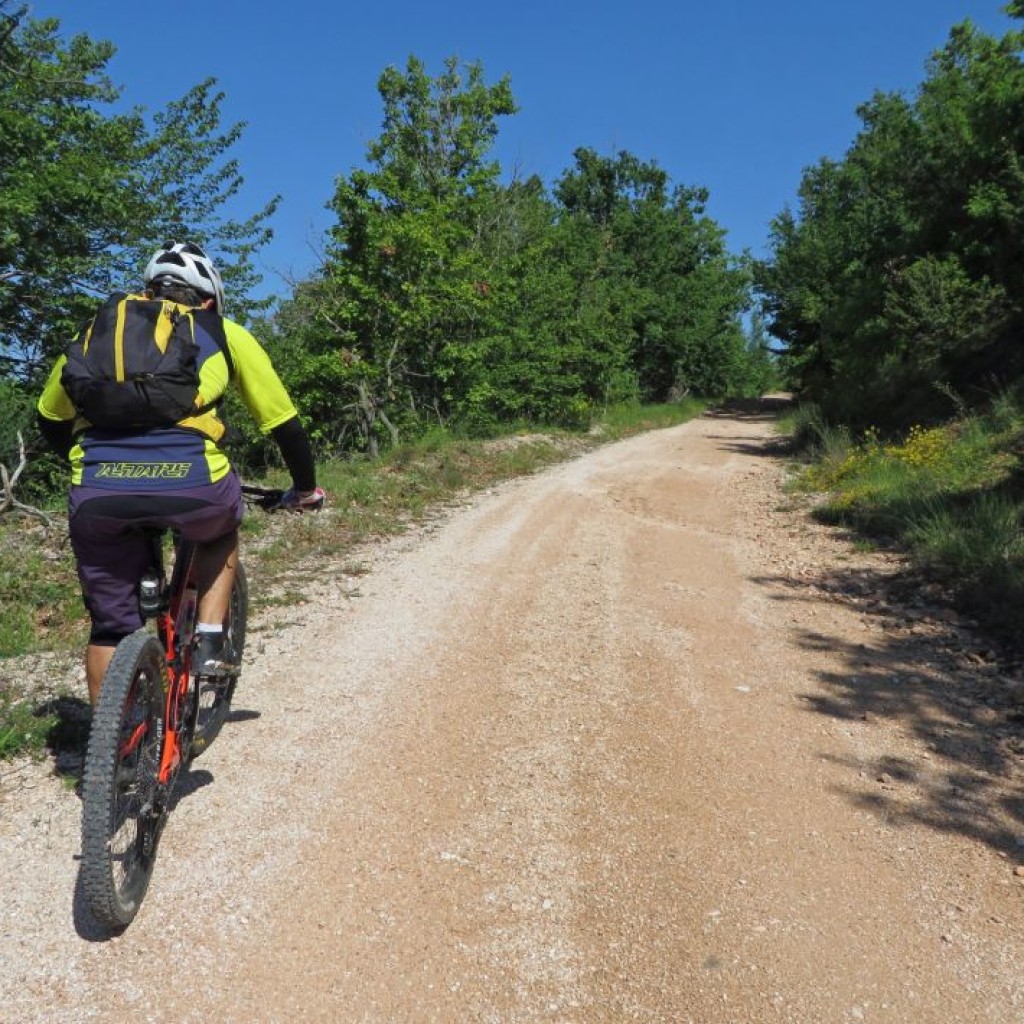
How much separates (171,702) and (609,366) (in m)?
23.2

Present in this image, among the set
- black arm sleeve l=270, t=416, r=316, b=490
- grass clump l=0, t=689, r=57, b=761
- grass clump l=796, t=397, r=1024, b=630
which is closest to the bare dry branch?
grass clump l=0, t=689, r=57, b=761

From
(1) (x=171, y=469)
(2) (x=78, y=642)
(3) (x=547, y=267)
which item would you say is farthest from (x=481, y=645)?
(3) (x=547, y=267)

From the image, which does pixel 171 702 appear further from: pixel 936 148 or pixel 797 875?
pixel 936 148

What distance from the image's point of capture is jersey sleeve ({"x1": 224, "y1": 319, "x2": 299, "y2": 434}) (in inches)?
108

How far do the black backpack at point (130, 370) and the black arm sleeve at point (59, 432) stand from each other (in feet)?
0.87

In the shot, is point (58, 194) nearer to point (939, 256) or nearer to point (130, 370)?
point (130, 370)

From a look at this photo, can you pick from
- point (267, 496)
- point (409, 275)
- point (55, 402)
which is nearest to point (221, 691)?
point (267, 496)

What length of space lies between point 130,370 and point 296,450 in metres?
0.71

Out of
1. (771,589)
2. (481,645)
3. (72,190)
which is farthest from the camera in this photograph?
(72,190)

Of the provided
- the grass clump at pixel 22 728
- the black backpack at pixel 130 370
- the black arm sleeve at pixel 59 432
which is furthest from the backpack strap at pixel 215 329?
the grass clump at pixel 22 728

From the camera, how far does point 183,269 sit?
9.01 feet

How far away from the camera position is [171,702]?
9.07 feet

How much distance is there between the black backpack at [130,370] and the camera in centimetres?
243

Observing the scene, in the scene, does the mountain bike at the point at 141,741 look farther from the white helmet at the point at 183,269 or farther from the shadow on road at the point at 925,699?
the shadow on road at the point at 925,699
